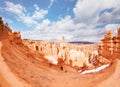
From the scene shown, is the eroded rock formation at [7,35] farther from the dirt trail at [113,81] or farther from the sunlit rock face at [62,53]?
the dirt trail at [113,81]

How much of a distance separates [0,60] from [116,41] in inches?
605

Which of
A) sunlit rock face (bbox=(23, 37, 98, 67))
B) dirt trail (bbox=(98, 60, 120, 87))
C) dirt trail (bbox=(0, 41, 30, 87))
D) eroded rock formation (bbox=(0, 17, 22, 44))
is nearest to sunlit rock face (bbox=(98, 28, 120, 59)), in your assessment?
dirt trail (bbox=(98, 60, 120, 87))

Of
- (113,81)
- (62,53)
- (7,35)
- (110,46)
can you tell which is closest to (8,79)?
(113,81)

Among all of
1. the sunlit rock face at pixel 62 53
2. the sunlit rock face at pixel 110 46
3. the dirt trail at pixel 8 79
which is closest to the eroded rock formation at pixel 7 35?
the sunlit rock face at pixel 62 53

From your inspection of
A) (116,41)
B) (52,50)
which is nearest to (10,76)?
(116,41)

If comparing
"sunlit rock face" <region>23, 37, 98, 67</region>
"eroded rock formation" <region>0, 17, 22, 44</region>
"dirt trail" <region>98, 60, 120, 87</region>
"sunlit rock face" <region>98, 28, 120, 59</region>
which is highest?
"eroded rock formation" <region>0, 17, 22, 44</region>

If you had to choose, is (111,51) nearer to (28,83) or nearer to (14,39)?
(28,83)

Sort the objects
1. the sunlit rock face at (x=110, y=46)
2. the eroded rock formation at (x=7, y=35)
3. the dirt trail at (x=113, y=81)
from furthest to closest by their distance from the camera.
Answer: the eroded rock formation at (x=7, y=35), the sunlit rock face at (x=110, y=46), the dirt trail at (x=113, y=81)

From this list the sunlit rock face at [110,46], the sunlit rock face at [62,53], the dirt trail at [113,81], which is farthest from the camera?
the sunlit rock face at [62,53]

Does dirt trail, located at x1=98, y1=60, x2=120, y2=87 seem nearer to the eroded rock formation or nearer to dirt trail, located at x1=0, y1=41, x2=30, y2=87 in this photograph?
dirt trail, located at x1=0, y1=41, x2=30, y2=87

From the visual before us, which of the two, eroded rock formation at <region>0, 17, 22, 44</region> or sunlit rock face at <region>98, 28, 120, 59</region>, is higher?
eroded rock formation at <region>0, 17, 22, 44</region>

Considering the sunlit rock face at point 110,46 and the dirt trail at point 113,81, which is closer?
the dirt trail at point 113,81

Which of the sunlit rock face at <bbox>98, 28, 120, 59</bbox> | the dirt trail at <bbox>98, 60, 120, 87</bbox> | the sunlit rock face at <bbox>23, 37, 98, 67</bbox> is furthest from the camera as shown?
the sunlit rock face at <bbox>23, 37, 98, 67</bbox>

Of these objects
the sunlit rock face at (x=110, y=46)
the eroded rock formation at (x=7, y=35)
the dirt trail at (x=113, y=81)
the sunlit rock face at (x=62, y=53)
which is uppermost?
the eroded rock formation at (x=7, y=35)
